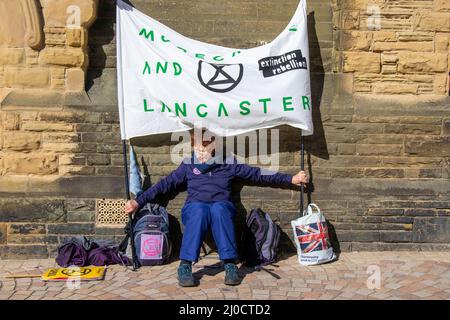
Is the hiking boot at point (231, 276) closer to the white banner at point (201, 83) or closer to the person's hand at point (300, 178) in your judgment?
the person's hand at point (300, 178)

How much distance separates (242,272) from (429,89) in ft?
9.19

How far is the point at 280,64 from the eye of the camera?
5.49 metres

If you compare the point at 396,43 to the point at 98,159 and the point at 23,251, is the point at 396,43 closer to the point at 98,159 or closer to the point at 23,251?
the point at 98,159

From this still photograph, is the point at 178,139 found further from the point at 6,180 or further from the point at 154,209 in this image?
the point at 6,180

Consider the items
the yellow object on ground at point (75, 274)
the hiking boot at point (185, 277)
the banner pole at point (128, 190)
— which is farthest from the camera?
the banner pole at point (128, 190)

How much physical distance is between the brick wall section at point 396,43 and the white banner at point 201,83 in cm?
60

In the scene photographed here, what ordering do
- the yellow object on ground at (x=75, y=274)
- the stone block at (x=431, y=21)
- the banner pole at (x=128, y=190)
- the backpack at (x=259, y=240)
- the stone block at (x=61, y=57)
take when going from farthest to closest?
the stone block at (x=431, y=21), the stone block at (x=61, y=57), the backpack at (x=259, y=240), the banner pole at (x=128, y=190), the yellow object on ground at (x=75, y=274)

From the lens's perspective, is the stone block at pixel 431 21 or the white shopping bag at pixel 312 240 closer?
the white shopping bag at pixel 312 240

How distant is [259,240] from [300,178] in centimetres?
75

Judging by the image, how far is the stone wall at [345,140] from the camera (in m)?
5.73

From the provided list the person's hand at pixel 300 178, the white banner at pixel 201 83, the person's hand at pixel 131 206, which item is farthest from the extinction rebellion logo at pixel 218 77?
the person's hand at pixel 131 206

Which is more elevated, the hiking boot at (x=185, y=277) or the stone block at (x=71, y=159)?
the stone block at (x=71, y=159)

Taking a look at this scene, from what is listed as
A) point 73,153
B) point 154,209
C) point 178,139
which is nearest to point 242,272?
point 154,209

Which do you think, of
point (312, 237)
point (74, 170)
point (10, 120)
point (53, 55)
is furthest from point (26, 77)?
point (312, 237)
